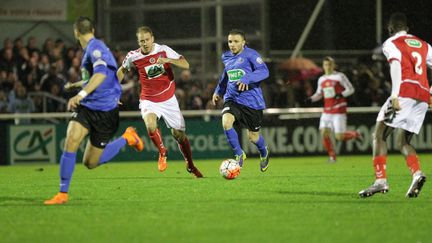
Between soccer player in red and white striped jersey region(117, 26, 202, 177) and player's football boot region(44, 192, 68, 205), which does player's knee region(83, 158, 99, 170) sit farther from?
soccer player in red and white striped jersey region(117, 26, 202, 177)

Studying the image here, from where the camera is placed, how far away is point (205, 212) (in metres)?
9.24

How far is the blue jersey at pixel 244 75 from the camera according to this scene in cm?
1419

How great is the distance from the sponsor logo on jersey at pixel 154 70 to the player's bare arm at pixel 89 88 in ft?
13.7

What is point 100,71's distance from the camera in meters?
10.2

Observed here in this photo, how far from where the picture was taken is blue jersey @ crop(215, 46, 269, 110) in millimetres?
14188

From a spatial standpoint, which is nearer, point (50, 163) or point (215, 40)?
point (50, 163)

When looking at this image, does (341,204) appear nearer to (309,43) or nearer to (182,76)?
(182,76)

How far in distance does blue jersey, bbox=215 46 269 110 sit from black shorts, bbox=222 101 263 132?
6cm

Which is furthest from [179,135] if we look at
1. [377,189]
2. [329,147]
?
[329,147]

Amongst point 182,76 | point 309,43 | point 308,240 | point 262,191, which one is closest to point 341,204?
point 262,191

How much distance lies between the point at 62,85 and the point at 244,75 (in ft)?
30.3

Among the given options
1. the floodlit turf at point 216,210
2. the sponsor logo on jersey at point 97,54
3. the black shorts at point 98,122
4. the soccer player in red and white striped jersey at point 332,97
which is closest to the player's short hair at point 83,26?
the sponsor logo on jersey at point 97,54

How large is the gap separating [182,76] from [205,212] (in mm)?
14717

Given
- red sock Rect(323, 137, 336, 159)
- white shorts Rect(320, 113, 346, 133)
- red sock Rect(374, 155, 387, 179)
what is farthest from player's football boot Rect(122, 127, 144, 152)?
white shorts Rect(320, 113, 346, 133)
